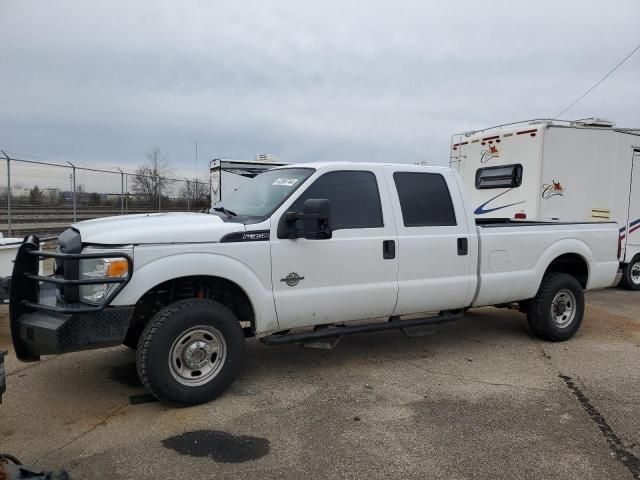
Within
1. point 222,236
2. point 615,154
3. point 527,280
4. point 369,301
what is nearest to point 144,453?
point 222,236

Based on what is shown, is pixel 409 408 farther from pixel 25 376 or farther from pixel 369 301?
pixel 25 376

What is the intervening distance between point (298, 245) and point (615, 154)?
8.30 m

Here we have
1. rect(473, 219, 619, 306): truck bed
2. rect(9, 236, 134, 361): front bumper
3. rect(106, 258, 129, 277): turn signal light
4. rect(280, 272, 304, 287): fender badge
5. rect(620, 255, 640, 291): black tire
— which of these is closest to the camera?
rect(9, 236, 134, 361): front bumper

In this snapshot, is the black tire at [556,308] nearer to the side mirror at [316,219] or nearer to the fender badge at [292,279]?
the side mirror at [316,219]

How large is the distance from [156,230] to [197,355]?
1.03 metres

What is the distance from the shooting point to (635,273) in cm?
1103

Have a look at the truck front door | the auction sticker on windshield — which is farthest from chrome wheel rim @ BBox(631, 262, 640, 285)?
the auction sticker on windshield

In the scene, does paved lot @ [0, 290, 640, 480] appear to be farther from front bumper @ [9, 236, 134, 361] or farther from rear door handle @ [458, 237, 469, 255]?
rear door handle @ [458, 237, 469, 255]

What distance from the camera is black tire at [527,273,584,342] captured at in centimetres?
632

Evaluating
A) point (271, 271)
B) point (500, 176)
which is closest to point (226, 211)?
point (271, 271)

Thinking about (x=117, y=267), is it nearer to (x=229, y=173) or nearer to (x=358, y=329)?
(x=358, y=329)

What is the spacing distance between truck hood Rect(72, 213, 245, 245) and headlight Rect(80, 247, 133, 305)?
11 cm

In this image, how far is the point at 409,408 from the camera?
4383 millimetres

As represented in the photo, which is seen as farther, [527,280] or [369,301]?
[527,280]
